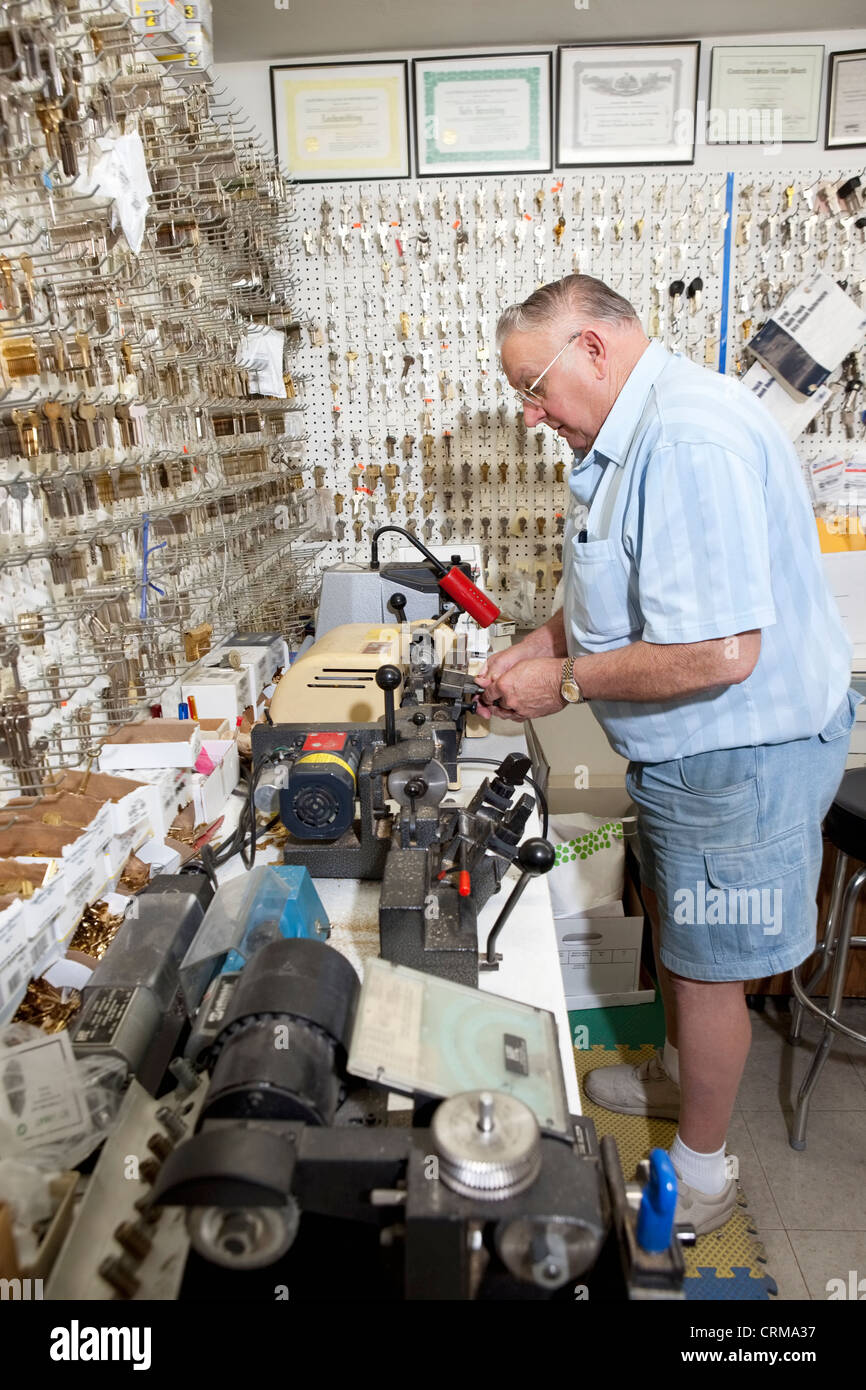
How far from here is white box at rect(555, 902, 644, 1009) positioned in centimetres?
Result: 225

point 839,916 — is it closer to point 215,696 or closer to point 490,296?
point 215,696

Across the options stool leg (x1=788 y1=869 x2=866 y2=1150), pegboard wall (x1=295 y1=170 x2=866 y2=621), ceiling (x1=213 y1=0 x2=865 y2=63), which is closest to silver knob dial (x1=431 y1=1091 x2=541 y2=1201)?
stool leg (x1=788 y1=869 x2=866 y2=1150)

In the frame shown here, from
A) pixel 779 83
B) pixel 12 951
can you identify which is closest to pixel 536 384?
pixel 12 951

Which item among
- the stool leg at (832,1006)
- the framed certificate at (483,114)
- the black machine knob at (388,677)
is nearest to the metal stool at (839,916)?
the stool leg at (832,1006)

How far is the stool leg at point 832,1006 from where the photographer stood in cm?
205

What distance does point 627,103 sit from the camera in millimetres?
2752

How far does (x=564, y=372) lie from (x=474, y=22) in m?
1.77

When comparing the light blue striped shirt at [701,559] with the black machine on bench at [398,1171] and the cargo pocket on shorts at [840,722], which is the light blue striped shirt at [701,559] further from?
the black machine on bench at [398,1171]

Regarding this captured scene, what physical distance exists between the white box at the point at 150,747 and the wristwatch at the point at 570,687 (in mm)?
712

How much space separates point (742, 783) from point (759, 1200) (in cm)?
116

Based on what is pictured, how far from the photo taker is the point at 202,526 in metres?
2.11

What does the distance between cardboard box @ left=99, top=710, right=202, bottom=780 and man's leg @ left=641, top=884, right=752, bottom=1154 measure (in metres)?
1.04
